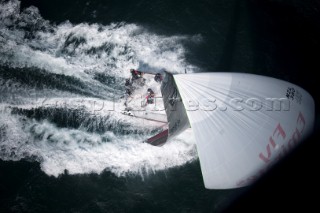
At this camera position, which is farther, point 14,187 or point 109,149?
point 109,149

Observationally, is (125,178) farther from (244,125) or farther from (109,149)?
(244,125)

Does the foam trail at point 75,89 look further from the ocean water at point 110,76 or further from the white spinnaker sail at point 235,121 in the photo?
the white spinnaker sail at point 235,121

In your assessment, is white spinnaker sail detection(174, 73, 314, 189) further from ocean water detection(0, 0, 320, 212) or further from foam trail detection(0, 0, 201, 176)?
foam trail detection(0, 0, 201, 176)

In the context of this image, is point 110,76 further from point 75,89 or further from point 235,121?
point 235,121

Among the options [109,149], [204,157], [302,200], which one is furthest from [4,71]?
A: [302,200]

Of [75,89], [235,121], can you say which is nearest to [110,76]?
[75,89]

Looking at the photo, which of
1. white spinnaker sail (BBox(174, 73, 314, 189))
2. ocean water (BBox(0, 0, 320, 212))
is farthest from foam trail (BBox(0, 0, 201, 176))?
white spinnaker sail (BBox(174, 73, 314, 189))

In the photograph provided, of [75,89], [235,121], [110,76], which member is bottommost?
[235,121]
